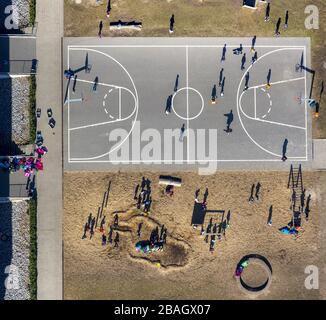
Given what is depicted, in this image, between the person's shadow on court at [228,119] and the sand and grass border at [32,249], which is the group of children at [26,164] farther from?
the person's shadow on court at [228,119]

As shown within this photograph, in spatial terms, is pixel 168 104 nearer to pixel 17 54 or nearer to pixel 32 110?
pixel 32 110

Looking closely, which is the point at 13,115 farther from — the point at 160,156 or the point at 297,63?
the point at 297,63

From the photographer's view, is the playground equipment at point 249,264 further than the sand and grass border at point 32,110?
Yes

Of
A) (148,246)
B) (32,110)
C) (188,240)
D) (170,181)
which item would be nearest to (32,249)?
(148,246)

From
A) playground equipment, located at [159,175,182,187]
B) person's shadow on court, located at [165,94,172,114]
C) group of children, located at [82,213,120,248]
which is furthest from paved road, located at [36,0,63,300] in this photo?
person's shadow on court, located at [165,94,172,114]

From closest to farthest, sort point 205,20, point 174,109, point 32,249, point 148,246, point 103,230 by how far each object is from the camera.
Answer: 1. point 32,249
2. point 148,246
3. point 103,230
4. point 174,109
5. point 205,20

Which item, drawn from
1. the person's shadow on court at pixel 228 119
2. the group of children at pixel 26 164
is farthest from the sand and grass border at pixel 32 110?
the person's shadow on court at pixel 228 119
